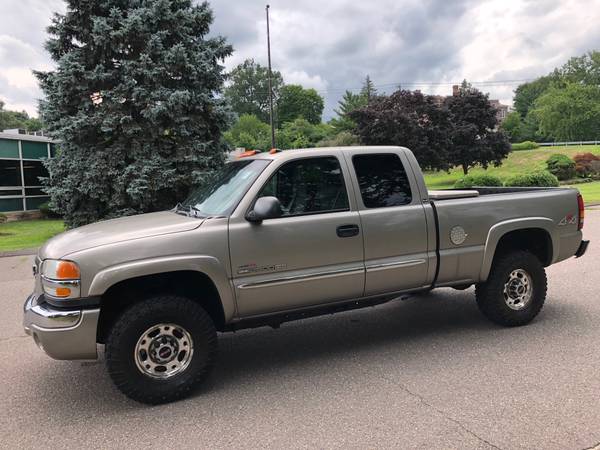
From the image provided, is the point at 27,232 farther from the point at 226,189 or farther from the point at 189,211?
the point at 226,189

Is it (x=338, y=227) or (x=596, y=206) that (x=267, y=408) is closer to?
(x=338, y=227)

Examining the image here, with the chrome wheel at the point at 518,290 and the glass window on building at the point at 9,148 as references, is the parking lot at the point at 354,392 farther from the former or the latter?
the glass window on building at the point at 9,148

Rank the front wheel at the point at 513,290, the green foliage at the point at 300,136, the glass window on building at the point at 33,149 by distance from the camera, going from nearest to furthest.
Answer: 1. the front wheel at the point at 513,290
2. the glass window on building at the point at 33,149
3. the green foliage at the point at 300,136

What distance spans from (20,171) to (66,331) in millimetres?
22074

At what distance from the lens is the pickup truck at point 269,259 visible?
370cm

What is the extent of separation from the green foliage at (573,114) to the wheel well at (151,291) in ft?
279

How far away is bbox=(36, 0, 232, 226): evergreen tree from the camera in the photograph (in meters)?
14.1

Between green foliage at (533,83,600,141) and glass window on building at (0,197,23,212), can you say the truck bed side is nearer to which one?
glass window on building at (0,197,23,212)

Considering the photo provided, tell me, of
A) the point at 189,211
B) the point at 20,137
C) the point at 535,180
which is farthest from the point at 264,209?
the point at 20,137

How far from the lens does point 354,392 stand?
12.9 ft

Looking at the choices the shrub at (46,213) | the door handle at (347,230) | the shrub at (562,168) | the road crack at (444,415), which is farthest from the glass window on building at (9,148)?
the shrub at (562,168)

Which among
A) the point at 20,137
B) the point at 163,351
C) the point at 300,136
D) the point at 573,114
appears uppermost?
the point at 573,114

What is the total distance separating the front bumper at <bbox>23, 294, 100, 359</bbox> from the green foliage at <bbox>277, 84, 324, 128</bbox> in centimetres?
10426

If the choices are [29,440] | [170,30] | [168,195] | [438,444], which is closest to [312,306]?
[438,444]
